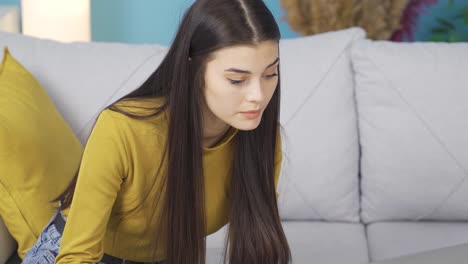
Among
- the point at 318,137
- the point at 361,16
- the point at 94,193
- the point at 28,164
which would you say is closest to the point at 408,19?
the point at 361,16

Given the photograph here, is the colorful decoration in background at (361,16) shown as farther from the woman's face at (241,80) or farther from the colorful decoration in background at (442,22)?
the woman's face at (241,80)

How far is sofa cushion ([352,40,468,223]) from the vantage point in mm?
2422

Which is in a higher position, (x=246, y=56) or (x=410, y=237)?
(x=246, y=56)

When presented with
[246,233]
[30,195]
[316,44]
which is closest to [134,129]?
[246,233]

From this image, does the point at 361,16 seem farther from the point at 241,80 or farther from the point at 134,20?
the point at 241,80

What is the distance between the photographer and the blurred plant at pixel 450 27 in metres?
4.21

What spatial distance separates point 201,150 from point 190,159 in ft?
0.09

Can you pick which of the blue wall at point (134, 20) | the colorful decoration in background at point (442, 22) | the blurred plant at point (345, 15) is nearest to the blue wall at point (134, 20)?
the blue wall at point (134, 20)

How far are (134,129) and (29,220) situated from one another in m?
0.51

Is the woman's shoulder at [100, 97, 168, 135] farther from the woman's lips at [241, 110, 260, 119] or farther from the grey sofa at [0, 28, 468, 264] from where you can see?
the grey sofa at [0, 28, 468, 264]

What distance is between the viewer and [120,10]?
4.06 metres

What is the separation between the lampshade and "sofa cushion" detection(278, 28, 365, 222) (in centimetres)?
135

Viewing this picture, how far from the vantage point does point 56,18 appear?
3.54 meters

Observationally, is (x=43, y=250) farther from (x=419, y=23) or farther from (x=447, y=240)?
(x=419, y=23)
